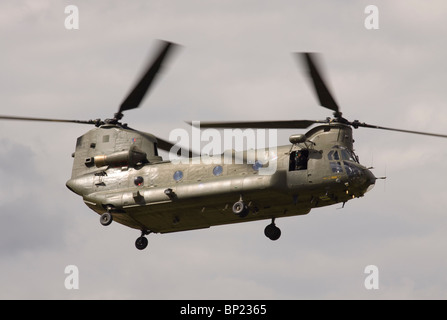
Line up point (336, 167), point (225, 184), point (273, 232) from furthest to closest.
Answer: point (273, 232) → point (225, 184) → point (336, 167)

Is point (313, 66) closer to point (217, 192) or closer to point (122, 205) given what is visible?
point (217, 192)

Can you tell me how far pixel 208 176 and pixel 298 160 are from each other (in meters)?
4.53

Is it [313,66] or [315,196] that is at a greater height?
[313,66]

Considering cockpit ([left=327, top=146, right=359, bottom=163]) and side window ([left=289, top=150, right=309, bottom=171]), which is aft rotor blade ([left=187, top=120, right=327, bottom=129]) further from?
cockpit ([left=327, top=146, right=359, bottom=163])

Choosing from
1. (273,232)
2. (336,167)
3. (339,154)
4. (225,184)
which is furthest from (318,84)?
A: (273,232)

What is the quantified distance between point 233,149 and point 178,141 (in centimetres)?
512

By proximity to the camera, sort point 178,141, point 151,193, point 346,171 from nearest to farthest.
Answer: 1. point 346,171
2. point 151,193
3. point 178,141

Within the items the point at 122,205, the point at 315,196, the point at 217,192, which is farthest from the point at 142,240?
the point at 315,196

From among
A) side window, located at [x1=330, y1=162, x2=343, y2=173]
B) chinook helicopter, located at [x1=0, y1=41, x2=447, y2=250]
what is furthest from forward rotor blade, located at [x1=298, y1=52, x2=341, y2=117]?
side window, located at [x1=330, y1=162, x2=343, y2=173]

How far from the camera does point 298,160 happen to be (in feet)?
171

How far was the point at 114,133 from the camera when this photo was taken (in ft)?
190

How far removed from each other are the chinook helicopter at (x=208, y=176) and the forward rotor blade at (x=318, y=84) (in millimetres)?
45

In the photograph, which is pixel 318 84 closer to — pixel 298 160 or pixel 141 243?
pixel 298 160

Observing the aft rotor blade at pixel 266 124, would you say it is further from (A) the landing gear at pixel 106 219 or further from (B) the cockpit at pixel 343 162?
(A) the landing gear at pixel 106 219
